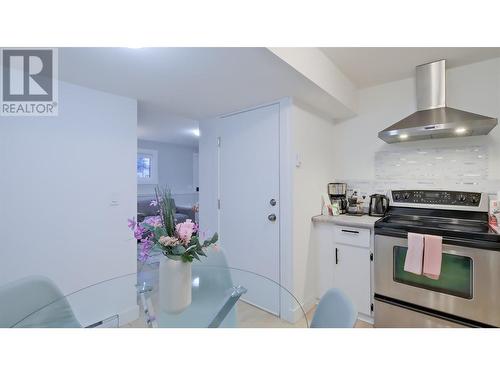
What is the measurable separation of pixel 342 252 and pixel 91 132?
243cm

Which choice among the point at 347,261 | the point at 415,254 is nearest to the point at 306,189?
the point at 347,261

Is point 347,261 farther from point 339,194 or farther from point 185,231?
point 185,231

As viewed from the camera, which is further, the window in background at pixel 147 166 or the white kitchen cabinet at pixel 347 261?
the window in background at pixel 147 166

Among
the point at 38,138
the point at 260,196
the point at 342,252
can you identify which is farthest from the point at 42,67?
the point at 342,252

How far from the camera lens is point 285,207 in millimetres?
2088

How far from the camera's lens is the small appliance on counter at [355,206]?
2.48 meters

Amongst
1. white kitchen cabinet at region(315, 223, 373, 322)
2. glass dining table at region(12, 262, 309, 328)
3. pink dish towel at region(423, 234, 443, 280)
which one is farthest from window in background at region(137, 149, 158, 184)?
pink dish towel at region(423, 234, 443, 280)

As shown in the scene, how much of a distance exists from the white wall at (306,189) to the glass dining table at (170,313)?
0.28 metres

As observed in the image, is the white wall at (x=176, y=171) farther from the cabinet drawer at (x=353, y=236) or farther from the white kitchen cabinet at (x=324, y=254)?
the cabinet drawer at (x=353, y=236)

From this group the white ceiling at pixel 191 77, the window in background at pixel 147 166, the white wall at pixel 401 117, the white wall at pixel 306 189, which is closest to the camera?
the white ceiling at pixel 191 77

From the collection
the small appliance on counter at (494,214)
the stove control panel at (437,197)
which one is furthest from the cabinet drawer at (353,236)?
the small appliance on counter at (494,214)

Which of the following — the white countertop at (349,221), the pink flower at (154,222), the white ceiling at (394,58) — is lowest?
the white countertop at (349,221)
